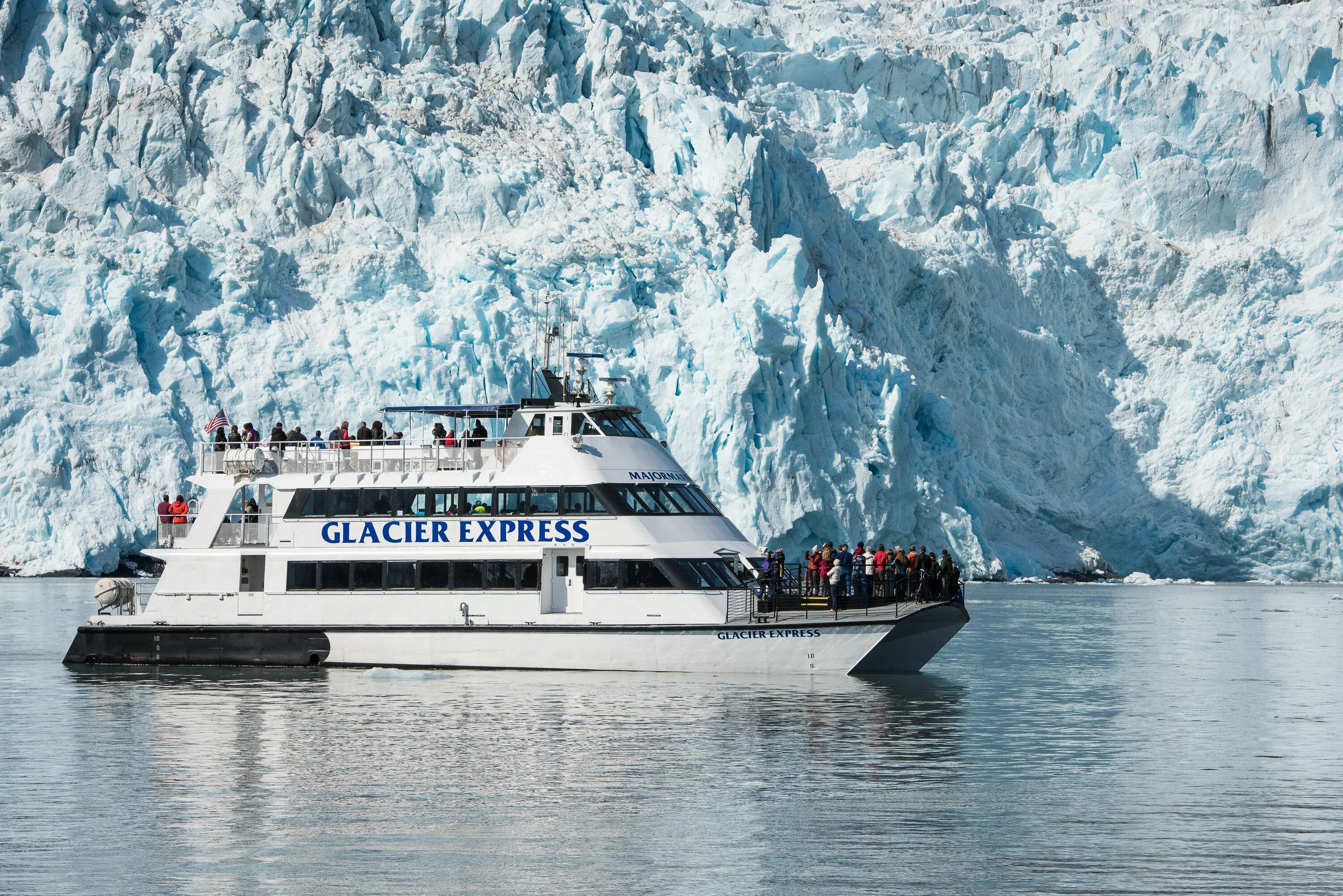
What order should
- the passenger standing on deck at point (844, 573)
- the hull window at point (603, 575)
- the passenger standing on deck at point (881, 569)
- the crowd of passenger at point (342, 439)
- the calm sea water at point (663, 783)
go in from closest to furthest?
the calm sea water at point (663, 783) → the hull window at point (603, 575) → the passenger standing on deck at point (844, 573) → the passenger standing on deck at point (881, 569) → the crowd of passenger at point (342, 439)

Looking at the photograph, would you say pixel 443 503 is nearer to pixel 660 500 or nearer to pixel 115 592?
pixel 660 500

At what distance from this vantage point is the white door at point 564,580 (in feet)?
79.6

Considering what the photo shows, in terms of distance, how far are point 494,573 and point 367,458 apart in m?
2.68

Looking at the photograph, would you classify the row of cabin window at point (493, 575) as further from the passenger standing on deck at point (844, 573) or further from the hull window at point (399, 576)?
the passenger standing on deck at point (844, 573)

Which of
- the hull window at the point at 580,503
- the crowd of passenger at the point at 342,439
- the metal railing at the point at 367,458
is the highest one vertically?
the crowd of passenger at the point at 342,439

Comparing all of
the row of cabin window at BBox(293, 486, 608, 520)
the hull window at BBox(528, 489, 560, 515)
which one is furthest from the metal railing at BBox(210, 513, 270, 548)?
the hull window at BBox(528, 489, 560, 515)

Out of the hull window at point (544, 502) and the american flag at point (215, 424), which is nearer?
the hull window at point (544, 502)

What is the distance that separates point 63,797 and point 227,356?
37.2 metres

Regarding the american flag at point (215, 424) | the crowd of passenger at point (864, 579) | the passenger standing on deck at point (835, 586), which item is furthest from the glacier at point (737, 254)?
the passenger standing on deck at point (835, 586)

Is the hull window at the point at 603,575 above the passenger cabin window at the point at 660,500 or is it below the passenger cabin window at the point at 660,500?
below

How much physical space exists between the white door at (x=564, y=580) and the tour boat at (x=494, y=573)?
3 cm

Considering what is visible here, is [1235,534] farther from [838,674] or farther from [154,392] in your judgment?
[838,674]

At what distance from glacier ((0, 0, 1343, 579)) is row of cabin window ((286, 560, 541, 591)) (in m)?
25.1

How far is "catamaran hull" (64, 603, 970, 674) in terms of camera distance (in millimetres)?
23453
